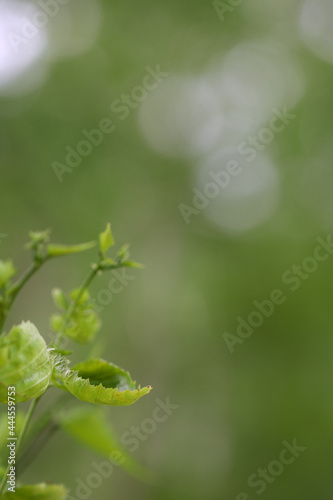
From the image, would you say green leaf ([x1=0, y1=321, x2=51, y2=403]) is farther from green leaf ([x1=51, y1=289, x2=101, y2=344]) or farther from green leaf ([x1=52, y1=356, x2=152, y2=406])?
green leaf ([x1=51, y1=289, x2=101, y2=344])

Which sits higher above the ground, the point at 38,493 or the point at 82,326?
the point at 82,326

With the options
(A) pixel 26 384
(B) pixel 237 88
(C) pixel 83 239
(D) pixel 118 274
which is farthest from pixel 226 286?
(A) pixel 26 384

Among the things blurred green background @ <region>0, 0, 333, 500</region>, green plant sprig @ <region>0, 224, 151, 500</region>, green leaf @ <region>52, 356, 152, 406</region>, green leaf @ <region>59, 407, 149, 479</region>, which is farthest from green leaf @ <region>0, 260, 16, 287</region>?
blurred green background @ <region>0, 0, 333, 500</region>

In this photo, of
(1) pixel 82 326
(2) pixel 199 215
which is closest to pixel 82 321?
(1) pixel 82 326

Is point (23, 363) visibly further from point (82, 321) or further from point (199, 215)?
point (199, 215)

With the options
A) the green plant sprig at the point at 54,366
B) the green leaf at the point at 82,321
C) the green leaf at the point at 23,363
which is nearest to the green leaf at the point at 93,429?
the green plant sprig at the point at 54,366

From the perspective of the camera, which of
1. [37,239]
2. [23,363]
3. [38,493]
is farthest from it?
[37,239]
